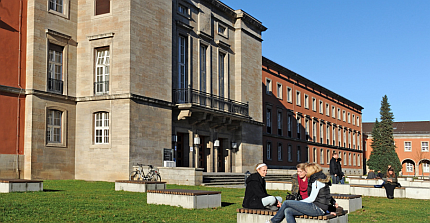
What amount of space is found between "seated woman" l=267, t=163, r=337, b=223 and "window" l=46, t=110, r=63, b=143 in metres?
19.8

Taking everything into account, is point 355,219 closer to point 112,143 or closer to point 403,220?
point 403,220

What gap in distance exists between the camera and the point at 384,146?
82.1m

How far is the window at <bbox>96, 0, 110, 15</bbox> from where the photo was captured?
27766 millimetres

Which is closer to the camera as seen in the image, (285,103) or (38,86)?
(38,86)

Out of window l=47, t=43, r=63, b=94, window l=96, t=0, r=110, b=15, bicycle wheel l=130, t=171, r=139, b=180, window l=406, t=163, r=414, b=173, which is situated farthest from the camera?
window l=406, t=163, r=414, b=173

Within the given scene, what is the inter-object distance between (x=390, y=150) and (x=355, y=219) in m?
74.5

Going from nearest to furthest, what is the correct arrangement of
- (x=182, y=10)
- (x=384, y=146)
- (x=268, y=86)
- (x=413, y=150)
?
(x=182, y=10) → (x=268, y=86) → (x=384, y=146) → (x=413, y=150)

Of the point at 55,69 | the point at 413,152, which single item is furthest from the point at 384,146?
the point at 55,69

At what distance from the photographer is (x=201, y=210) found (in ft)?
42.1

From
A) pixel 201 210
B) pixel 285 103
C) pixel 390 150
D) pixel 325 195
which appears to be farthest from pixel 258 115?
pixel 390 150

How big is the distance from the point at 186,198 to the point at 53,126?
15.6 metres

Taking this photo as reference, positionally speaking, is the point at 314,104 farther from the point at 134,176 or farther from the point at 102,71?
the point at 134,176

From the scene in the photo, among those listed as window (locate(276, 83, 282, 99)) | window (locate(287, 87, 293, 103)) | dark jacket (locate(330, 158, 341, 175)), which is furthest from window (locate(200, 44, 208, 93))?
window (locate(287, 87, 293, 103))

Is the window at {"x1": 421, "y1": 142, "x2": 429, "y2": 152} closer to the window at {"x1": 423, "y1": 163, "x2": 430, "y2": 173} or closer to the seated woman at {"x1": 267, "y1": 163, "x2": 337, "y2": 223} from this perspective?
the window at {"x1": 423, "y1": 163, "x2": 430, "y2": 173}
